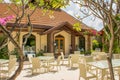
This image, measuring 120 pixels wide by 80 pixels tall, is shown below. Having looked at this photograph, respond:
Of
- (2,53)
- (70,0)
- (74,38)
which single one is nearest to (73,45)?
(74,38)

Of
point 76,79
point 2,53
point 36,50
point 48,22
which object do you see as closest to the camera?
point 76,79

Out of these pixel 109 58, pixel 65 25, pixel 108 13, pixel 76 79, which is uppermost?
pixel 65 25

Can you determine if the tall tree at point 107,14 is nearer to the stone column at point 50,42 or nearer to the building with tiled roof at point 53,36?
the building with tiled roof at point 53,36

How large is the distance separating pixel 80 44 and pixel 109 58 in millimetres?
27775

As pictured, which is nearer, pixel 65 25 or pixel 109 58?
pixel 109 58

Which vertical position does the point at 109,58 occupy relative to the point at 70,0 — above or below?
below

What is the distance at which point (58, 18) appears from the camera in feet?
104

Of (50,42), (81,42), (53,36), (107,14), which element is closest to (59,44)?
(53,36)

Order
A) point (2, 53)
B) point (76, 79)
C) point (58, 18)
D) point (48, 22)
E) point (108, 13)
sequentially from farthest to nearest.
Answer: point (58, 18), point (48, 22), point (2, 53), point (76, 79), point (108, 13)

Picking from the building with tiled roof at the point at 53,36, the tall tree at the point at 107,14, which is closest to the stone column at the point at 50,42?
the building with tiled roof at the point at 53,36

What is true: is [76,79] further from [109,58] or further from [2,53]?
[2,53]

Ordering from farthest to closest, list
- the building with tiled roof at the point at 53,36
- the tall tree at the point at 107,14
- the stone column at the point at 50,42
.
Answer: the stone column at the point at 50,42 < the building with tiled roof at the point at 53,36 < the tall tree at the point at 107,14

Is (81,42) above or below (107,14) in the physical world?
above

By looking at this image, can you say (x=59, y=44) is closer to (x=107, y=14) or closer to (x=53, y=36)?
(x=53, y=36)
